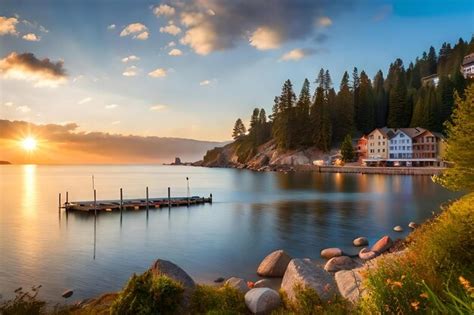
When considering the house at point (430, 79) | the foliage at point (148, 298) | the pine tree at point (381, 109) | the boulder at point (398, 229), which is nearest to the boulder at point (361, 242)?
the boulder at point (398, 229)

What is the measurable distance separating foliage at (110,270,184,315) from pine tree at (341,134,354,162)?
127 meters

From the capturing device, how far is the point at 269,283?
19.6 meters

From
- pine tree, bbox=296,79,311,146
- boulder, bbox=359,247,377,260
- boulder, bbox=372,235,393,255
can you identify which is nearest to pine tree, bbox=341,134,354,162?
pine tree, bbox=296,79,311,146

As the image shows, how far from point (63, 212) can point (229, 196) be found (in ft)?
98.9

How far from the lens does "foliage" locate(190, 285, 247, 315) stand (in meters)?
Answer: 11.6

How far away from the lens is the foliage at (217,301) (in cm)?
1164

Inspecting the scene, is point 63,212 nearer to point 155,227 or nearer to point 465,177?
point 155,227

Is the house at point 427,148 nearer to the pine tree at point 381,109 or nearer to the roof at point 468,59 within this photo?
the pine tree at point 381,109

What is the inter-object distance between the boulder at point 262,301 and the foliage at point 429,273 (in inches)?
142

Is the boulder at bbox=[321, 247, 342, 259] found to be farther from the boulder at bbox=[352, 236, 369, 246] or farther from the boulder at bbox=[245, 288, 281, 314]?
the boulder at bbox=[245, 288, 281, 314]

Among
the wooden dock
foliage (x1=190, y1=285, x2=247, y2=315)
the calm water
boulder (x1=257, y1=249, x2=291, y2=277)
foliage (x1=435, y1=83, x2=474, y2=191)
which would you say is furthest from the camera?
the wooden dock

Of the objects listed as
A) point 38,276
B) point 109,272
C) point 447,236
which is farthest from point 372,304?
point 38,276

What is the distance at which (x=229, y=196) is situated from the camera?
71.4 meters

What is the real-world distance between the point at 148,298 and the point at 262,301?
349 cm
